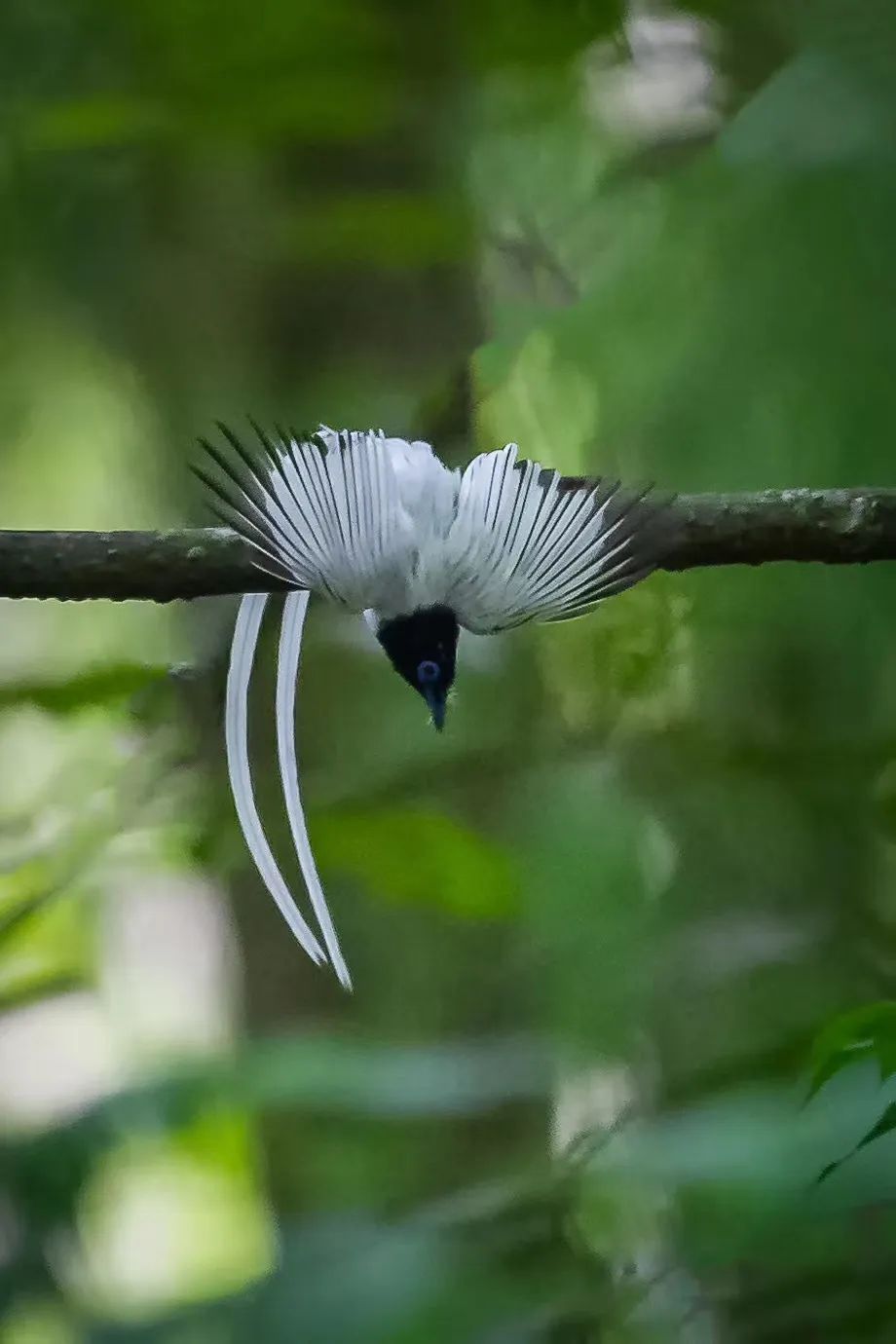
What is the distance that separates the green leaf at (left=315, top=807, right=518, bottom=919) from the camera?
27.5 inches

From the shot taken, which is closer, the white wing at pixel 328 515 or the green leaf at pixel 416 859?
the white wing at pixel 328 515

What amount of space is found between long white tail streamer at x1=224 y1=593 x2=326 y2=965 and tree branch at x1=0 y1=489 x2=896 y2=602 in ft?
0.61

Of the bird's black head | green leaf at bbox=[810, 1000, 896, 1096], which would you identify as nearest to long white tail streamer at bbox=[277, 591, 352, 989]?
the bird's black head

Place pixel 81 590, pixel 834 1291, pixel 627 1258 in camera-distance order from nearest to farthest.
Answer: pixel 81 590 → pixel 834 1291 → pixel 627 1258

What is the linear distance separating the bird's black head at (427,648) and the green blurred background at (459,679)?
0.64 ft

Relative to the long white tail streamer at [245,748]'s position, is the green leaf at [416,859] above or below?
below

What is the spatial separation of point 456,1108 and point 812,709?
0.34 meters

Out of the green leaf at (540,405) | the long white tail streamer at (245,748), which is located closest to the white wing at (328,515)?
the long white tail streamer at (245,748)

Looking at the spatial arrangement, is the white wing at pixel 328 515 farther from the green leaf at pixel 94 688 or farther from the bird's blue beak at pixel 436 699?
the green leaf at pixel 94 688

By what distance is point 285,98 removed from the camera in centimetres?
77

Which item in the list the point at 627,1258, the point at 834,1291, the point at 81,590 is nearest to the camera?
the point at 81,590

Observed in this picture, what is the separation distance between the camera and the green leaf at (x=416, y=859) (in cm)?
70

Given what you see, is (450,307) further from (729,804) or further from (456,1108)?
(456,1108)

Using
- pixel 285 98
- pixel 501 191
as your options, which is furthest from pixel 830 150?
pixel 285 98
